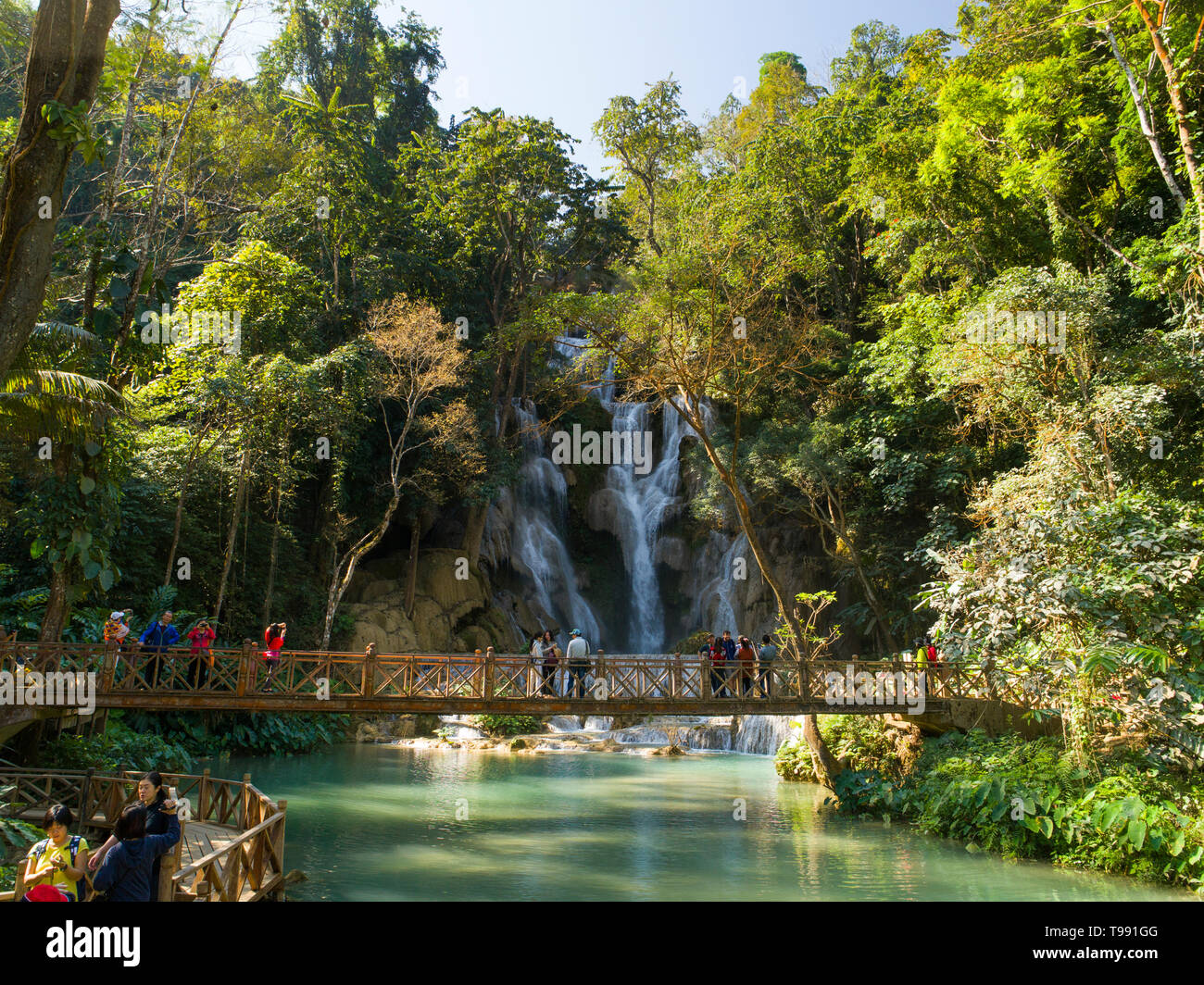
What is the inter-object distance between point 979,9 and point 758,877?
74.1ft

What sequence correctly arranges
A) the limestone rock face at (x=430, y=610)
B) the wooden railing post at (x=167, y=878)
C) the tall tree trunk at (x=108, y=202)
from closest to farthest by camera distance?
the wooden railing post at (x=167, y=878) < the tall tree trunk at (x=108, y=202) < the limestone rock face at (x=430, y=610)

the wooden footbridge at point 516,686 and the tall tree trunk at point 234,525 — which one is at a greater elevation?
the tall tree trunk at point 234,525

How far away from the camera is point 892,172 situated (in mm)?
22391

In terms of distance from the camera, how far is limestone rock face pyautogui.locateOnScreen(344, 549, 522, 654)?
24844mm

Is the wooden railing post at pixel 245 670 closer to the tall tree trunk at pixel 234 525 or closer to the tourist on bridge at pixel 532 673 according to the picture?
the tourist on bridge at pixel 532 673

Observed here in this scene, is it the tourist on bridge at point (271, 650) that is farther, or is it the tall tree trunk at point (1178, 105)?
the tall tree trunk at point (1178, 105)

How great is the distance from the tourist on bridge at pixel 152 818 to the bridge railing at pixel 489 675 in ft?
19.4

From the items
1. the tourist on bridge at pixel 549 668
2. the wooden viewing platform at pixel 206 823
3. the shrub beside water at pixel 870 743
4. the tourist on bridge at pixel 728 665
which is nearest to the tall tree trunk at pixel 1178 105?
the shrub beside water at pixel 870 743

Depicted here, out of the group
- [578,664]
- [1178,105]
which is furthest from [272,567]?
[1178,105]

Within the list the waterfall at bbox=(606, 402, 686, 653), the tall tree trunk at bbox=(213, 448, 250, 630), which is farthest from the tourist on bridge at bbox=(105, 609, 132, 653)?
the waterfall at bbox=(606, 402, 686, 653)

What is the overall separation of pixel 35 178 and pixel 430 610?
20.6 m

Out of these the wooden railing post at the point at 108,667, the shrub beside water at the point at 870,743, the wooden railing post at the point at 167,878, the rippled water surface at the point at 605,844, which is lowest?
the rippled water surface at the point at 605,844

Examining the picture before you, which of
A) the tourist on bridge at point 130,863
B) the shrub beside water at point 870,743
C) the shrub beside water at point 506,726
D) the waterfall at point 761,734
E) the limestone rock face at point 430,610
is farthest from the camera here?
the limestone rock face at point 430,610

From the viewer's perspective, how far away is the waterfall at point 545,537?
30.0 meters
